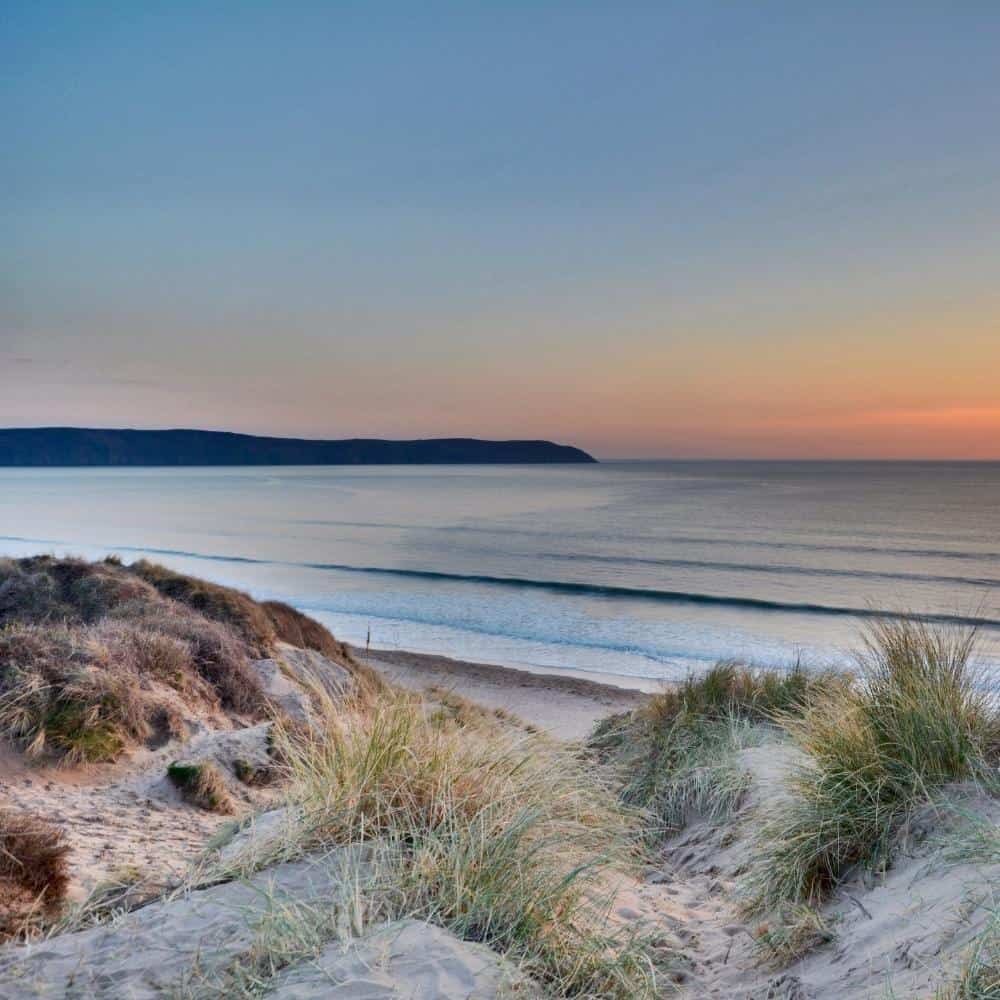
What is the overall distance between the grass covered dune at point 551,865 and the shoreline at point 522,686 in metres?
8.39

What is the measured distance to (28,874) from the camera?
4.11 metres

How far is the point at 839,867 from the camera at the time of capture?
14.2ft

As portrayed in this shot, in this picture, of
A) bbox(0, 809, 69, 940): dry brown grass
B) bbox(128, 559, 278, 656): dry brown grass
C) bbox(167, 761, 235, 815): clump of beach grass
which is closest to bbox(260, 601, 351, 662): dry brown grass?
bbox(128, 559, 278, 656): dry brown grass

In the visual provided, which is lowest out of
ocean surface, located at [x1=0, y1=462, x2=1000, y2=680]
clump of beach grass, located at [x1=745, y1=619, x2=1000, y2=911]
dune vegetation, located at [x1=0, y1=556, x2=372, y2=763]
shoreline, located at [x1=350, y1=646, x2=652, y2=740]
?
shoreline, located at [x1=350, y1=646, x2=652, y2=740]

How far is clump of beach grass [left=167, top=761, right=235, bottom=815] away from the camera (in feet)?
21.6

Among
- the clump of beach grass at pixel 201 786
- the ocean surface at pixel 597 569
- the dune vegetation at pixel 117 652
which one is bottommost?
the ocean surface at pixel 597 569

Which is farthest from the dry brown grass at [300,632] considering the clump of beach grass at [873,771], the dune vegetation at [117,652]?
the clump of beach grass at [873,771]

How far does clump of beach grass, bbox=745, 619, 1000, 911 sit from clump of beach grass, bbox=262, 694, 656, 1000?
1043mm

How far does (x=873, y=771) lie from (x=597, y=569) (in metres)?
30.1

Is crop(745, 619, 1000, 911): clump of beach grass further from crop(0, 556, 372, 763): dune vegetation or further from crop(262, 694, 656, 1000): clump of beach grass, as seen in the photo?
crop(0, 556, 372, 763): dune vegetation

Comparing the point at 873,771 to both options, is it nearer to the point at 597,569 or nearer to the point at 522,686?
the point at 522,686

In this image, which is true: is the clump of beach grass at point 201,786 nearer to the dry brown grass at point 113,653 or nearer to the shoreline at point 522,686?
the dry brown grass at point 113,653

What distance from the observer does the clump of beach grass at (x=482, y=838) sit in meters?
3.48

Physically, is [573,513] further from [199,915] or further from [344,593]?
[199,915]
